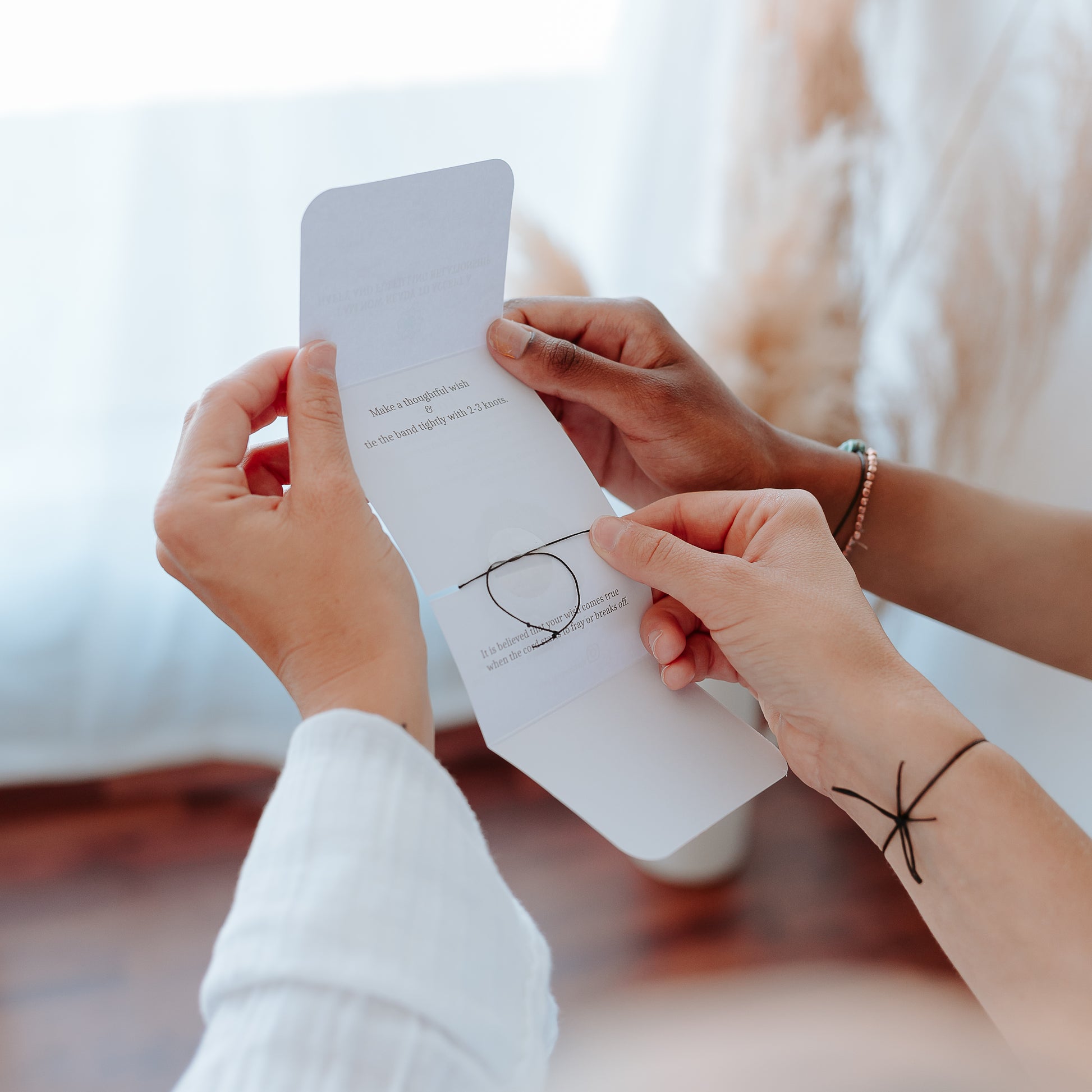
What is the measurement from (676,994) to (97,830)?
0.97 meters

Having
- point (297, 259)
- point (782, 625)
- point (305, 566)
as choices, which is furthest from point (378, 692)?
point (297, 259)

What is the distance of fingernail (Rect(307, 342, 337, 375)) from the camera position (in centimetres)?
66

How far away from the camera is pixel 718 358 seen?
1144 millimetres

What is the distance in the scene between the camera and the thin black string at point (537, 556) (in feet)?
2.29

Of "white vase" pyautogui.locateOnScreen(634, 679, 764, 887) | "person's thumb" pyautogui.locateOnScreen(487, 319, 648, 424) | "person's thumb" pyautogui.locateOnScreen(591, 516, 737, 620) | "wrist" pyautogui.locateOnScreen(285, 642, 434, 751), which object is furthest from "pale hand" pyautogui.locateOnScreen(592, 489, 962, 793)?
"white vase" pyautogui.locateOnScreen(634, 679, 764, 887)

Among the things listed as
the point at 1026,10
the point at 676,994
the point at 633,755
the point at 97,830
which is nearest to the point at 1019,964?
the point at 633,755

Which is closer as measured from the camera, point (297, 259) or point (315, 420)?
point (315, 420)

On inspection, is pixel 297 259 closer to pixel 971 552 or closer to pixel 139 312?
pixel 139 312

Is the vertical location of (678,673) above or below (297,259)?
below

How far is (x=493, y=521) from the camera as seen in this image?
0.71 meters

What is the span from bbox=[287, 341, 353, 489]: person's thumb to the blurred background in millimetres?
461

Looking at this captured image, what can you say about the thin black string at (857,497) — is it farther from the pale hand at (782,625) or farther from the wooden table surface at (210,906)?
the wooden table surface at (210,906)

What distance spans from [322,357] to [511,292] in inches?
18.6

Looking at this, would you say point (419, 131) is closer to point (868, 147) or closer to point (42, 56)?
point (42, 56)
